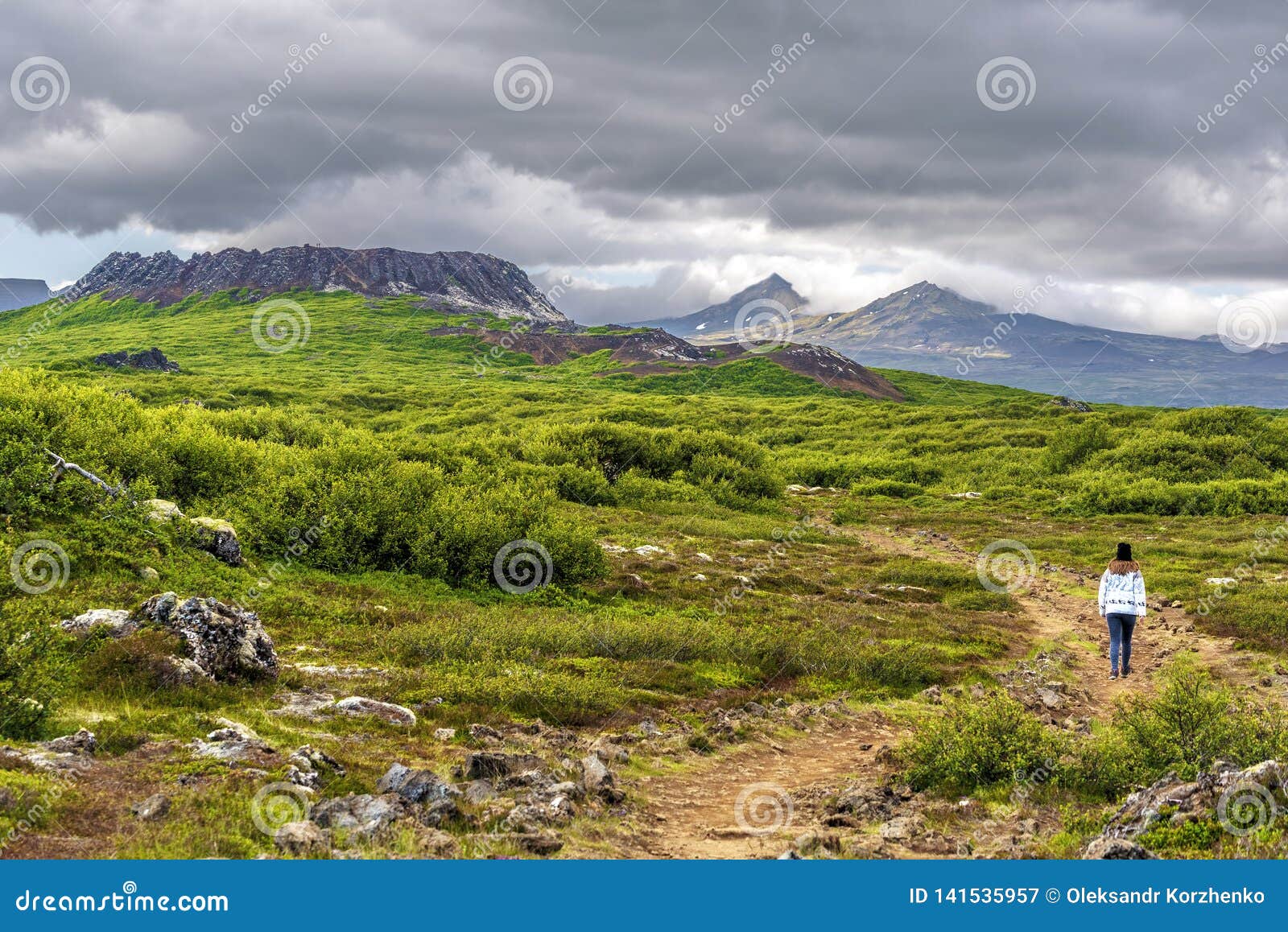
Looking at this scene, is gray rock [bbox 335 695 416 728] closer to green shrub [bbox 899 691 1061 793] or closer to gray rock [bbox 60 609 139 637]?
gray rock [bbox 60 609 139 637]

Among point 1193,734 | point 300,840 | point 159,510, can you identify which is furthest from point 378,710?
point 1193,734

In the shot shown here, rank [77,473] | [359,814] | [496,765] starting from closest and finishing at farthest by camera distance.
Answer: [359,814] → [496,765] → [77,473]

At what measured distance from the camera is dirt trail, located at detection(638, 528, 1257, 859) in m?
9.07

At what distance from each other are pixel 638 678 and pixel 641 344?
158m

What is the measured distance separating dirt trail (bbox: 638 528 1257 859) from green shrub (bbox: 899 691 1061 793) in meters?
0.64

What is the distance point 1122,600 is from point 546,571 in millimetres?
13182

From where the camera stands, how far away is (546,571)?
21.6m

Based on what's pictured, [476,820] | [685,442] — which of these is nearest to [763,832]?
[476,820]

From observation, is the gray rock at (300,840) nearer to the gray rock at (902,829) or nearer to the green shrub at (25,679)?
the green shrub at (25,679)

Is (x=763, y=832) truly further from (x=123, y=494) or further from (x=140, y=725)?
(x=123, y=494)

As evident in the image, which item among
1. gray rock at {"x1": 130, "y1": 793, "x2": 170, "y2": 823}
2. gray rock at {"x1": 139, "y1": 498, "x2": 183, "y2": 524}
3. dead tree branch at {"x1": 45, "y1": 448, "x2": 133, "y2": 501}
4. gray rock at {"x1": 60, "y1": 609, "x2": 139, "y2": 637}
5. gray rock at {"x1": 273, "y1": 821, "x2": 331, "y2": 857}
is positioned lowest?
gray rock at {"x1": 273, "y1": 821, "x2": 331, "y2": 857}

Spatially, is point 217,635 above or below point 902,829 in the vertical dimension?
above

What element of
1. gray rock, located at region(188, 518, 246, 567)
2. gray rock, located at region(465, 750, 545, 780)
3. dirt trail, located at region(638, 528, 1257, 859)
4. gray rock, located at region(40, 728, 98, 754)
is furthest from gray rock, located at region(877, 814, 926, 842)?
gray rock, located at region(188, 518, 246, 567)

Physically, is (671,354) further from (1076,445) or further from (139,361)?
(1076,445)
